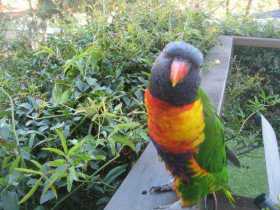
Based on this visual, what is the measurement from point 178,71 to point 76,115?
466 mm

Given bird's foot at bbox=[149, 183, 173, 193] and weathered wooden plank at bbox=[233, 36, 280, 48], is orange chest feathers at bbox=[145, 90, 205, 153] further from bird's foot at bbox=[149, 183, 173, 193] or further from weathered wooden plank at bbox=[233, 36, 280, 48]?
weathered wooden plank at bbox=[233, 36, 280, 48]

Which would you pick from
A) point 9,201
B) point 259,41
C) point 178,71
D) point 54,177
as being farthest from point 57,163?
point 259,41

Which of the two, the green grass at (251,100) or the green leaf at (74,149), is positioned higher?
the green leaf at (74,149)

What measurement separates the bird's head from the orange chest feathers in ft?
0.08

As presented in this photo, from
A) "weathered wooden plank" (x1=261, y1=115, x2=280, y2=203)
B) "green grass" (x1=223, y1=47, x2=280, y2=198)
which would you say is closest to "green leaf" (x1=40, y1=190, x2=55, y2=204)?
"weathered wooden plank" (x1=261, y1=115, x2=280, y2=203)

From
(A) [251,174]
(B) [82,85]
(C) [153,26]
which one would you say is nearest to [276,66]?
(A) [251,174]

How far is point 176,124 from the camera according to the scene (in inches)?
39.6

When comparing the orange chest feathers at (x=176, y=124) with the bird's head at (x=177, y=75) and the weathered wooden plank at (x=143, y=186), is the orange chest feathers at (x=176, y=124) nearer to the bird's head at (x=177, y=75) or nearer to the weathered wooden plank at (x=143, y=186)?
the bird's head at (x=177, y=75)

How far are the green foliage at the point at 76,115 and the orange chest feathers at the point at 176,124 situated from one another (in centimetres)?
12

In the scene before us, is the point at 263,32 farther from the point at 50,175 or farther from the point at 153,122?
the point at 50,175

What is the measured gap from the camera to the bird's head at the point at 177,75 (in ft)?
3.15

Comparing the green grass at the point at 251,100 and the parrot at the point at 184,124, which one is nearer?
the parrot at the point at 184,124

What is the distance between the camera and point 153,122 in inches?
41.7

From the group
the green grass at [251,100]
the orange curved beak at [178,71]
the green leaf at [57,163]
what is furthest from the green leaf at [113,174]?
the green grass at [251,100]
